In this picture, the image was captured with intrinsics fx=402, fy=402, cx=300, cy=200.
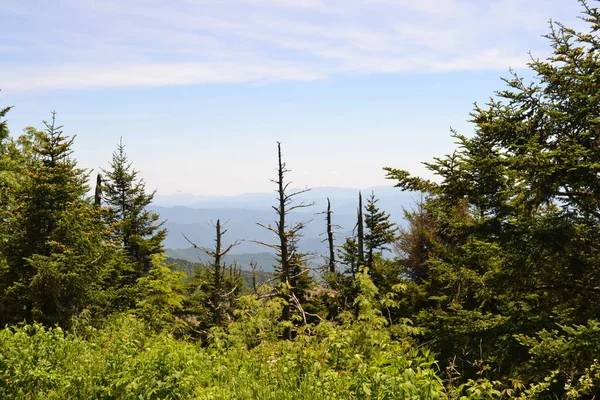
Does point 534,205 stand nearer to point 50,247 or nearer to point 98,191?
point 50,247

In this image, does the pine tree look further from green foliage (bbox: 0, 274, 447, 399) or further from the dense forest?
green foliage (bbox: 0, 274, 447, 399)

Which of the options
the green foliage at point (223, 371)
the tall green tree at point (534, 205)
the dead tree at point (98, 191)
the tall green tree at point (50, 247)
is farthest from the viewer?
the dead tree at point (98, 191)

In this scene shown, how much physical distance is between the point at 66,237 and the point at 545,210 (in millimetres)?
15506

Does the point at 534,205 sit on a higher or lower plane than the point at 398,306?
higher

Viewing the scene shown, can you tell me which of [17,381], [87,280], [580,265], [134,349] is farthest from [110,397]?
[87,280]

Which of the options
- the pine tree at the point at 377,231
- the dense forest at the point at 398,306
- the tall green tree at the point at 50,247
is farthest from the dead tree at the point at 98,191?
the pine tree at the point at 377,231

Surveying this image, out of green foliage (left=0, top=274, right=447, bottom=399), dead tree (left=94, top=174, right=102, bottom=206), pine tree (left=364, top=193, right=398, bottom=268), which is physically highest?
→ dead tree (left=94, top=174, right=102, bottom=206)

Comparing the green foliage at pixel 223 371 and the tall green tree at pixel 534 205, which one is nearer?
the green foliage at pixel 223 371

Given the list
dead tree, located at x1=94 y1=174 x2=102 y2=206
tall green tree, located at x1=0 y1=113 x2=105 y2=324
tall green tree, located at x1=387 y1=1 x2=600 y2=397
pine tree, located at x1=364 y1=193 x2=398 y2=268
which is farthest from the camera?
dead tree, located at x1=94 y1=174 x2=102 y2=206

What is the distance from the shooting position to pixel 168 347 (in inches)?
252

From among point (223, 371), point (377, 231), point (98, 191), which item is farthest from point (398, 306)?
point (98, 191)

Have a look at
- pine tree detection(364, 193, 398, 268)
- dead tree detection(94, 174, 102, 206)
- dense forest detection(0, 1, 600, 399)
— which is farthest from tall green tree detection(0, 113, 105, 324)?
pine tree detection(364, 193, 398, 268)

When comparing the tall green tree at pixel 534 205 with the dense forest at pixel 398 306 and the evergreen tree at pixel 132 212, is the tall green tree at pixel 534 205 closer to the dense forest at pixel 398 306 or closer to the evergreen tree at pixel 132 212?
the dense forest at pixel 398 306

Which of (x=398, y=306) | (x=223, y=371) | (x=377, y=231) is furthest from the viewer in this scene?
(x=377, y=231)
